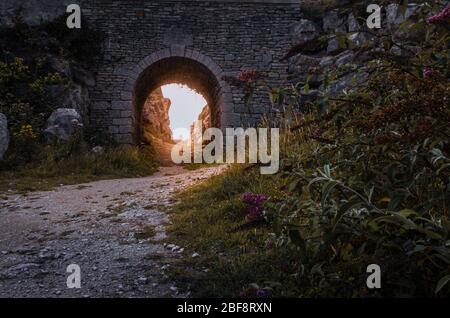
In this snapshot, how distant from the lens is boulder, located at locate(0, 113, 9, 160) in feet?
29.2

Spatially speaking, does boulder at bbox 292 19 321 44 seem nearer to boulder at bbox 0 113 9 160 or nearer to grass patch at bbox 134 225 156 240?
boulder at bbox 0 113 9 160

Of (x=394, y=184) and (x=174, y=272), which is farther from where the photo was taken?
(x=174, y=272)

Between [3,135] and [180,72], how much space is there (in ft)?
20.0

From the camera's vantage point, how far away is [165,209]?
5664mm

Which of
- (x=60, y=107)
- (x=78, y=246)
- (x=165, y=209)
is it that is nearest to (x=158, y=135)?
(x=60, y=107)

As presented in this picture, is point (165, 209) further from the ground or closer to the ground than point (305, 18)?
closer to the ground

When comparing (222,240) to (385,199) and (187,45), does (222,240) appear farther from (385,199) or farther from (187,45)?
(187,45)

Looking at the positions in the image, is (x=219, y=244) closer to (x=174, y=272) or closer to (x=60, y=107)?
(x=174, y=272)

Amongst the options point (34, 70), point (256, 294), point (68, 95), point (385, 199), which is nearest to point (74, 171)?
point (68, 95)

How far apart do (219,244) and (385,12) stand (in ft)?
31.1

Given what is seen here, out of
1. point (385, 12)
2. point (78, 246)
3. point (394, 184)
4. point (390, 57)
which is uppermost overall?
→ point (385, 12)

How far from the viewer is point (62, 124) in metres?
10.1

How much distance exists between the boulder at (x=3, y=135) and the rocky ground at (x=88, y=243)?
262 cm
